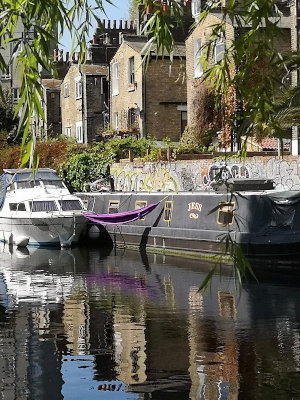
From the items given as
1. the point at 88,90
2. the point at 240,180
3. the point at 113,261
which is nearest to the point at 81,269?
the point at 113,261

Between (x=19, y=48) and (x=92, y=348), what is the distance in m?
7.52

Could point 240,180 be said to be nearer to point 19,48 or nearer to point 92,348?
point 92,348

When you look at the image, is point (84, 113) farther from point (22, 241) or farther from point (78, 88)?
point (22, 241)

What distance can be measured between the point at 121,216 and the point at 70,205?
2257 millimetres

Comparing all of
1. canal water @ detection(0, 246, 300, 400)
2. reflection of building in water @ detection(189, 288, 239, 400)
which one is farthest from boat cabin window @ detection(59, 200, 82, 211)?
reflection of building in water @ detection(189, 288, 239, 400)

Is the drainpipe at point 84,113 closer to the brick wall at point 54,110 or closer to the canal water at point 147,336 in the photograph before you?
the brick wall at point 54,110

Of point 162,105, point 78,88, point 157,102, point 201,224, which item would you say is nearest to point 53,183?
point 201,224

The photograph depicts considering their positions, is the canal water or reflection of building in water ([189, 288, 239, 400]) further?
the canal water

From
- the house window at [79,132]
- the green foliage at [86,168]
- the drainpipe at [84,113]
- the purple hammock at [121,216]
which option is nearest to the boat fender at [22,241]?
the purple hammock at [121,216]

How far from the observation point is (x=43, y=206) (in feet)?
101

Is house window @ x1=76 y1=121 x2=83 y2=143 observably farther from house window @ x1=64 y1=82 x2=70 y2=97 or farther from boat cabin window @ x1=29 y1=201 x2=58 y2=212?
boat cabin window @ x1=29 y1=201 x2=58 y2=212

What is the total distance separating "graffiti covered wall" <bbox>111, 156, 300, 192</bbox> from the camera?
26.8m

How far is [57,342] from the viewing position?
1319 centimetres

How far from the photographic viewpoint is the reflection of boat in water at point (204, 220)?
2305 centimetres
